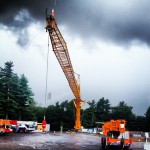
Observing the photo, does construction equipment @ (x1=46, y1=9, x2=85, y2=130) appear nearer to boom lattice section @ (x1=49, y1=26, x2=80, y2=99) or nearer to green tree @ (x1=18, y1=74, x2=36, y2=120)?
boom lattice section @ (x1=49, y1=26, x2=80, y2=99)

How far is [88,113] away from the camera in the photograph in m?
124

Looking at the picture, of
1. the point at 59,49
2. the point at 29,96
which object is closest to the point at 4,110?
the point at 29,96

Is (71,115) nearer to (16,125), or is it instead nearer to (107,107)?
(107,107)

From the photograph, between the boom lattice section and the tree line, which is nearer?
the boom lattice section

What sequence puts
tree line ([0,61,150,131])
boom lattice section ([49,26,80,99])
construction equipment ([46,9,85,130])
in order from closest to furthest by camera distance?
construction equipment ([46,9,85,130]), boom lattice section ([49,26,80,99]), tree line ([0,61,150,131])

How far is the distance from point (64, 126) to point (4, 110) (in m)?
45.0

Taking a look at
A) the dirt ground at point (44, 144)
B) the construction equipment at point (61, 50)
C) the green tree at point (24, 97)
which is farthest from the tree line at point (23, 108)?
the dirt ground at point (44, 144)

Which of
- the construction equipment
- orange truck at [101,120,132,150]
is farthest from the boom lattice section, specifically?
orange truck at [101,120,132,150]

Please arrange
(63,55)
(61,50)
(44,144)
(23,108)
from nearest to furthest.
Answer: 1. (44,144)
2. (61,50)
3. (63,55)
4. (23,108)

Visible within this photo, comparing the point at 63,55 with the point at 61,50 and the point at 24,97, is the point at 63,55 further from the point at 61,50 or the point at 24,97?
the point at 24,97

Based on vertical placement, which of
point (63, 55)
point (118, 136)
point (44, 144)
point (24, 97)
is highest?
point (63, 55)

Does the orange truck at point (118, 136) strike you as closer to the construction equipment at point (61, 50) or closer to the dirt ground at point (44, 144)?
the dirt ground at point (44, 144)

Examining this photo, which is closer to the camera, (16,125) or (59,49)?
(59,49)

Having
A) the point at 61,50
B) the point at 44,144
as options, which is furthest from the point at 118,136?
the point at 61,50
